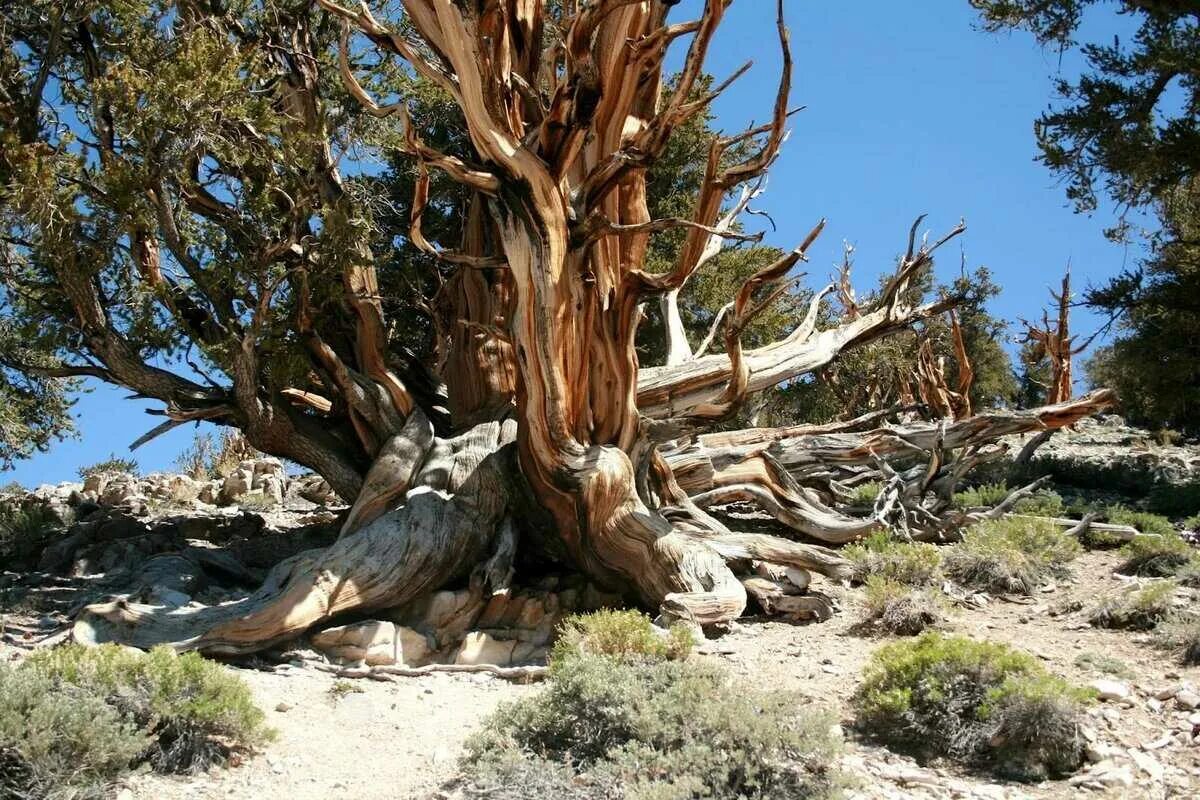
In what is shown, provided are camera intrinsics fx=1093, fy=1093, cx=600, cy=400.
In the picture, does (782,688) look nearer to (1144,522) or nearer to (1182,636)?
(1182,636)

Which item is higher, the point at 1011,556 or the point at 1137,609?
the point at 1011,556

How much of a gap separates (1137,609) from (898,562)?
1824mm

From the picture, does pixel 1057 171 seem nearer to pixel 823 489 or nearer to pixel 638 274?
pixel 823 489

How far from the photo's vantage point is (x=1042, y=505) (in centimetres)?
1230

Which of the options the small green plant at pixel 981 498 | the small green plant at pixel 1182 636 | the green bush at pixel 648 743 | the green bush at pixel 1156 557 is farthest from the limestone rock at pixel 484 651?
the small green plant at pixel 981 498

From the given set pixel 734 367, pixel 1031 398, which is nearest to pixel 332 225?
pixel 734 367

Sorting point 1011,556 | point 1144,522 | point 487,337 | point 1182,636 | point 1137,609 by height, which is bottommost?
point 1182,636

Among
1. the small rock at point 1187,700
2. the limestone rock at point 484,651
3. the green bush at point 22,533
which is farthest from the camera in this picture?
the green bush at point 22,533

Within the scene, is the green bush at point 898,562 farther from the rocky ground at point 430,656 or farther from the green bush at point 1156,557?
the green bush at point 1156,557

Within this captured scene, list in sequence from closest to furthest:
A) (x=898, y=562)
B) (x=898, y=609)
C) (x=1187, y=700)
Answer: (x=1187, y=700), (x=898, y=609), (x=898, y=562)

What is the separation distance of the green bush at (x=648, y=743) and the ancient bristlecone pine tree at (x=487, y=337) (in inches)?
96.1

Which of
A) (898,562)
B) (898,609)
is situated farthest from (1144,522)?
(898,609)

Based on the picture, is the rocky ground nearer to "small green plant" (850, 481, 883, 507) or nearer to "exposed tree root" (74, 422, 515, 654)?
"exposed tree root" (74, 422, 515, 654)

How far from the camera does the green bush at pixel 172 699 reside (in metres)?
5.74
